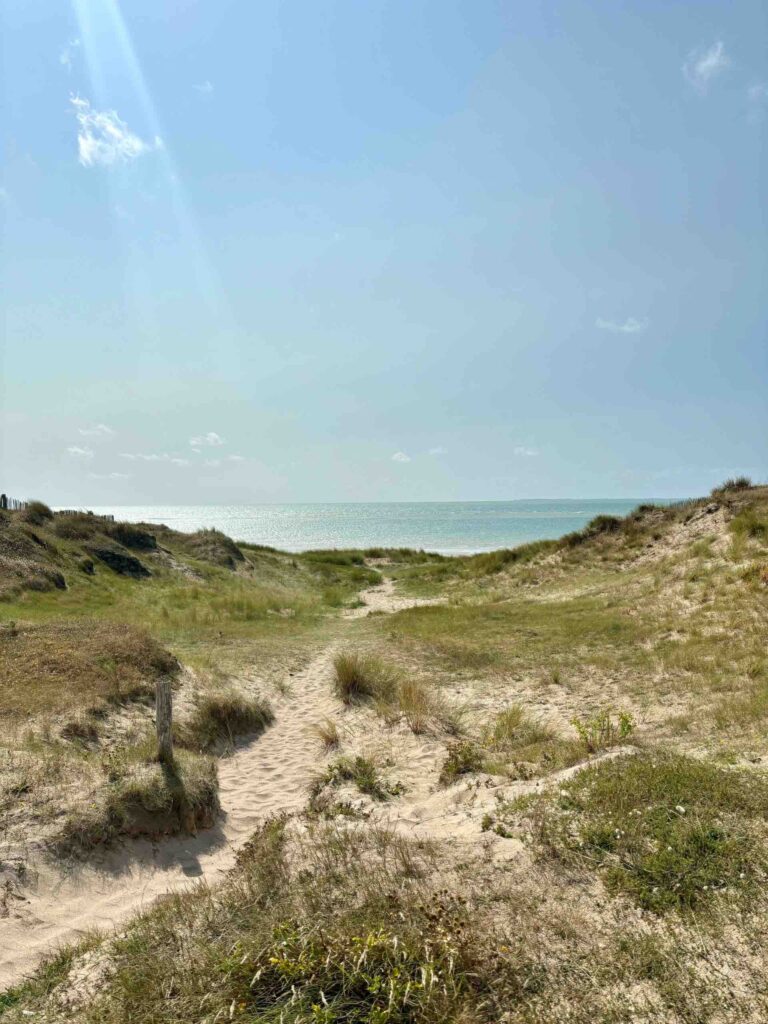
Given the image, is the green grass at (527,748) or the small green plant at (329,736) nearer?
the green grass at (527,748)

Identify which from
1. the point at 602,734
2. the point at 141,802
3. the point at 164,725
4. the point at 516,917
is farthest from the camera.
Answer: the point at 602,734

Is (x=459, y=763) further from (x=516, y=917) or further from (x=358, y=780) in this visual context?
(x=516, y=917)

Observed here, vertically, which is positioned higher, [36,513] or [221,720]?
[36,513]

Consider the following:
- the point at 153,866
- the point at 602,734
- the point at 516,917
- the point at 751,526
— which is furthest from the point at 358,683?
the point at 751,526

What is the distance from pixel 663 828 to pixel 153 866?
588cm

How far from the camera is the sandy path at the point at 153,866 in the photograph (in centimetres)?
529

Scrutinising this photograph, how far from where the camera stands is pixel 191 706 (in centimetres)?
1120

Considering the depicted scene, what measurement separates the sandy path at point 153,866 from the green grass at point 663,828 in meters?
4.07

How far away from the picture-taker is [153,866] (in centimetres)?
669

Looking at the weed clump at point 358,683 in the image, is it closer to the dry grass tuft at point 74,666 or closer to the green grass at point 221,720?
the green grass at point 221,720

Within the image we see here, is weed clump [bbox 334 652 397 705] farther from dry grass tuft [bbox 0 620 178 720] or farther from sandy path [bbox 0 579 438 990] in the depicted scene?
dry grass tuft [bbox 0 620 178 720]

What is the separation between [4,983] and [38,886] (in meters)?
1.45

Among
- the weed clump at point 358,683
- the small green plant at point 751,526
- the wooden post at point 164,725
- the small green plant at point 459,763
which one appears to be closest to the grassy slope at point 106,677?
the wooden post at point 164,725

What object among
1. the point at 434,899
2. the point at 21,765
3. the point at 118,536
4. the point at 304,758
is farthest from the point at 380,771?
the point at 118,536
